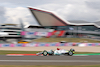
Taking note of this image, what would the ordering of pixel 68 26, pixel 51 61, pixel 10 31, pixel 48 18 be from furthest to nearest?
pixel 10 31 < pixel 68 26 < pixel 48 18 < pixel 51 61

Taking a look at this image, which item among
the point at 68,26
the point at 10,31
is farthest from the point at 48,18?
the point at 10,31

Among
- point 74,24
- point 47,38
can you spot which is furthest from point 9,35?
point 74,24

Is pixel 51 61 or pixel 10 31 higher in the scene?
pixel 10 31

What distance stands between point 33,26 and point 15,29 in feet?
34.6

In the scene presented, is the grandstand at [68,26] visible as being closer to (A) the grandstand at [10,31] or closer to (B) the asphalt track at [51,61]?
(A) the grandstand at [10,31]

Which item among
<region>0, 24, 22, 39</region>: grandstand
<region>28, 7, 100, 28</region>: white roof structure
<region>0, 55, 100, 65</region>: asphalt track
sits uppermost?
<region>28, 7, 100, 28</region>: white roof structure

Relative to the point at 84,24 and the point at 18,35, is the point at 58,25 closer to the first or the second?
the point at 84,24

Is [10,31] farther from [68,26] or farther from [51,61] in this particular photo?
[51,61]

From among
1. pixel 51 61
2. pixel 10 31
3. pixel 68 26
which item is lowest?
pixel 51 61

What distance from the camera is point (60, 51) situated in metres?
16.6

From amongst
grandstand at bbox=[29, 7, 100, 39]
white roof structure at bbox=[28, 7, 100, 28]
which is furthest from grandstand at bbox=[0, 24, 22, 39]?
grandstand at bbox=[29, 7, 100, 39]

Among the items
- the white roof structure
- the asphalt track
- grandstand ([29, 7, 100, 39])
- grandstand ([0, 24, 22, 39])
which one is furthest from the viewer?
grandstand ([0, 24, 22, 39])

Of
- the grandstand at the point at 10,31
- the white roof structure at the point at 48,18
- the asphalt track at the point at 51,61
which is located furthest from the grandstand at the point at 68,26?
the asphalt track at the point at 51,61

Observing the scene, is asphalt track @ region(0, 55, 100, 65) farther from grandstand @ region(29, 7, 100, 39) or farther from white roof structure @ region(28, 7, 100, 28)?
white roof structure @ region(28, 7, 100, 28)
